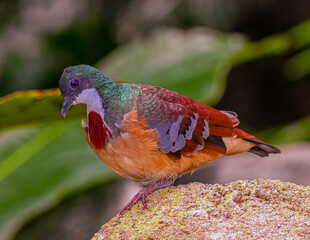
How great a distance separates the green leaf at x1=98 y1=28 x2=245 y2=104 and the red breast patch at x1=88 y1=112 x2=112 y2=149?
918mm

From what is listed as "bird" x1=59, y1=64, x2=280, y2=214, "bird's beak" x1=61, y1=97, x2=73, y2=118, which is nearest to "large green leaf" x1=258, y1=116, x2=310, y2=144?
"bird" x1=59, y1=64, x2=280, y2=214

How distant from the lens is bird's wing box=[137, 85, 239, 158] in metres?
1.77

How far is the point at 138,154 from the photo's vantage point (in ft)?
5.72

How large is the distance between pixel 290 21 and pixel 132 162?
15.6ft

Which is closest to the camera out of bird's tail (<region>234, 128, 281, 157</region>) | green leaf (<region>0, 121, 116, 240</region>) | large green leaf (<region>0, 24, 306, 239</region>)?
bird's tail (<region>234, 128, 281, 157</region>)

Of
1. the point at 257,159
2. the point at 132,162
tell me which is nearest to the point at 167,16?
the point at 257,159

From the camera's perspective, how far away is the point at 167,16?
4.78 meters

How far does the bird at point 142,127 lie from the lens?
1720mm

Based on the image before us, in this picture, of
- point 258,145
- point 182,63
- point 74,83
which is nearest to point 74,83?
point 74,83

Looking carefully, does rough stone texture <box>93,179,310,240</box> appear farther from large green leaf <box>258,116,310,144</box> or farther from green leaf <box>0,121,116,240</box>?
large green leaf <box>258,116,310,144</box>

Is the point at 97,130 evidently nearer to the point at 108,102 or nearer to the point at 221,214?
the point at 108,102

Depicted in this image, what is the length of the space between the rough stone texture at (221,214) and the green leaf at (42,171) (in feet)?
2.19

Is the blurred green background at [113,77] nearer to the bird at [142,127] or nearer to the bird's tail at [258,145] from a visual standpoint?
the bird at [142,127]

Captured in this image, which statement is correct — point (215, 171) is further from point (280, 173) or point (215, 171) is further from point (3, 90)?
point (3, 90)
